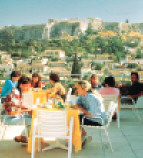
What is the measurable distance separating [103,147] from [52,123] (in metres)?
0.85

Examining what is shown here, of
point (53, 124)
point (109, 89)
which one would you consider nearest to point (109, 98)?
point (109, 89)

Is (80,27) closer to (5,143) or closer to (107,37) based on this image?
(107,37)

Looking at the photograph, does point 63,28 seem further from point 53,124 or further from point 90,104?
point 53,124

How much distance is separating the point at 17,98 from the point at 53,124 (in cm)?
95

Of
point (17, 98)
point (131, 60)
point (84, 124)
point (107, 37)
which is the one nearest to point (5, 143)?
point (17, 98)

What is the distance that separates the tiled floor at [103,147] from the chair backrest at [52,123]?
395 mm

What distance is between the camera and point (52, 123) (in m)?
2.37

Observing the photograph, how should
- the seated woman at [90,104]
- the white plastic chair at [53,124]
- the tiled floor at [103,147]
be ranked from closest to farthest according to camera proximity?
the white plastic chair at [53,124], the tiled floor at [103,147], the seated woman at [90,104]

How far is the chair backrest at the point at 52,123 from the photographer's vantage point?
235 centimetres

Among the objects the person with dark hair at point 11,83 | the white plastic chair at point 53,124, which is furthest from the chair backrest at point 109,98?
the white plastic chair at point 53,124

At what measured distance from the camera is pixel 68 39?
65500 millimetres

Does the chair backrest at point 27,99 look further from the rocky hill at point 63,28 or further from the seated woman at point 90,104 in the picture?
the rocky hill at point 63,28

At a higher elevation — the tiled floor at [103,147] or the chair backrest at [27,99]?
the chair backrest at [27,99]

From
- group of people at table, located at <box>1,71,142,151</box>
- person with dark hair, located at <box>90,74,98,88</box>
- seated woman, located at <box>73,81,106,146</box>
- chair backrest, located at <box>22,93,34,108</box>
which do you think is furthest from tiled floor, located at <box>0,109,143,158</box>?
person with dark hair, located at <box>90,74,98,88</box>
